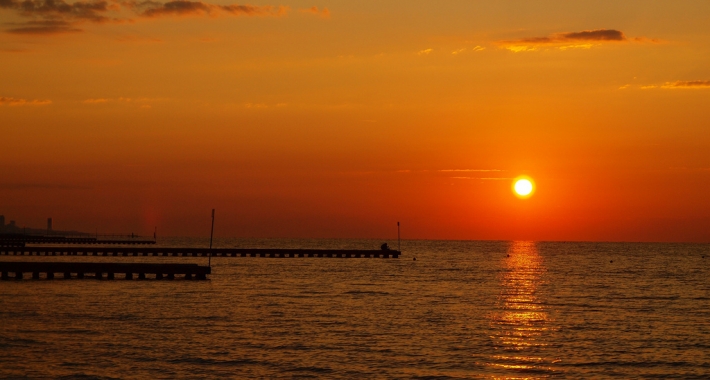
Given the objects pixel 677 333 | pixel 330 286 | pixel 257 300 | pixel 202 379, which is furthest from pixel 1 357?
pixel 330 286

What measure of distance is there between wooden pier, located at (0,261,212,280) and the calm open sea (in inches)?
116

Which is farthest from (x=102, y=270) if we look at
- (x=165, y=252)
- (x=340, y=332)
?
(x=165, y=252)

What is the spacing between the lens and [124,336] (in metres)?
30.7

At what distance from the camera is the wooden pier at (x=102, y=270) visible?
5975cm

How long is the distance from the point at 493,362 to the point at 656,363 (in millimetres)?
5905

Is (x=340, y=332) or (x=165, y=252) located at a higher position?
(x=165, y=252)

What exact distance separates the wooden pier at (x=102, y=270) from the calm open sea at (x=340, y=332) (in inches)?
116

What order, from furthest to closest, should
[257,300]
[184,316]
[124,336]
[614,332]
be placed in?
[257,300], [184,316], [614,332], [124,336]

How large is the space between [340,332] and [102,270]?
35.1 meters

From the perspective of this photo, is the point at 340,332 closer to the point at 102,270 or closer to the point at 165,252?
the point at 102,270

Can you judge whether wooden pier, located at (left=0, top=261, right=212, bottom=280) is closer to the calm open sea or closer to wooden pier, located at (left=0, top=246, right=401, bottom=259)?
the calm open sea

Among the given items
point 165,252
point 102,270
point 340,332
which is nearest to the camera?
point 340,332

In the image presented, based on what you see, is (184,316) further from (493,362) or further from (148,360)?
(493,362)

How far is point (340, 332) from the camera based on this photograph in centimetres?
3288
